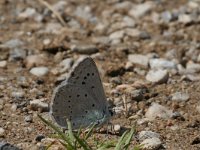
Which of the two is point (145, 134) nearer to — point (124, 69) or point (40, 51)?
point (124, 69)

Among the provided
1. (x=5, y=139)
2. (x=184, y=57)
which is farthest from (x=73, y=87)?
(x=184, y=57)

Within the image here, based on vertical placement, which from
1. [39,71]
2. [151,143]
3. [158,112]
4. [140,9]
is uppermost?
[140,9]

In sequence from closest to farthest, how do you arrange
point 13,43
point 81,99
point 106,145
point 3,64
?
point 106,145 → point 81,99 → point 3,64 → point 13,43

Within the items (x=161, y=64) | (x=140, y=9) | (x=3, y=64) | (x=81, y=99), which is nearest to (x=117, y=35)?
(x=140, y=9)

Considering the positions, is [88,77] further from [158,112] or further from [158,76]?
[158,76]

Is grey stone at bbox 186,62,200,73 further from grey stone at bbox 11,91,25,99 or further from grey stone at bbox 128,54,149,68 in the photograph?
grey stone at bbox 11,91,25,99

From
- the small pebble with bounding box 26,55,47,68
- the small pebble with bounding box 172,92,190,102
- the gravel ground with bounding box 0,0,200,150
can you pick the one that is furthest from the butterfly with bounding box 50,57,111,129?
the small pebble with bounding box 26,55,47,68
